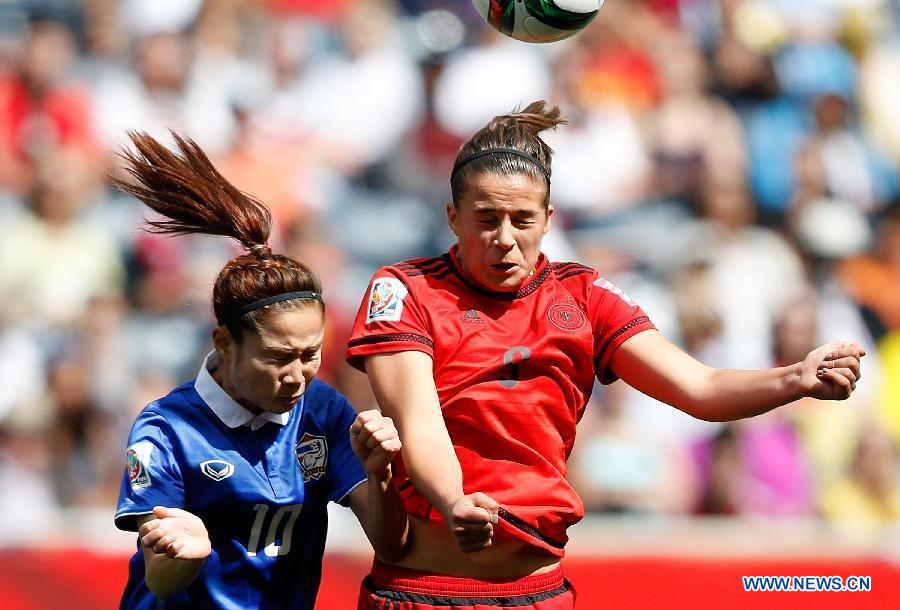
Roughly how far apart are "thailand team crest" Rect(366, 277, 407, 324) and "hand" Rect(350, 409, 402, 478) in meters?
0.30

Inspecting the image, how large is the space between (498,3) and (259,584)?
1.85m

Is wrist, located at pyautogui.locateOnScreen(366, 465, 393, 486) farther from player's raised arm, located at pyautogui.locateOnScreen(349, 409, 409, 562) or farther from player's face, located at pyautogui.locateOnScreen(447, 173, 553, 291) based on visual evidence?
player's face, located at pyautogui.locateOnScreen(447, 173, 553, 291)

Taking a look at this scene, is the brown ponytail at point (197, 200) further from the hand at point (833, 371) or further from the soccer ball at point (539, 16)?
the hand at point (833, 371)

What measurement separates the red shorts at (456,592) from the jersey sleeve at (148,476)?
1.74ft

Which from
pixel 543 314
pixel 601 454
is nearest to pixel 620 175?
pixel 601 454

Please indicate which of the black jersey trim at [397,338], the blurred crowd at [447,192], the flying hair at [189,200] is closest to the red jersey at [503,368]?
the black jersey trim at [397,338]

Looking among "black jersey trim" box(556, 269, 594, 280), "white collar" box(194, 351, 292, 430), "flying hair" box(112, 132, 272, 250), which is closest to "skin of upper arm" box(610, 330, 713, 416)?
"black jersey trim" box(556, 269, 594, 280)

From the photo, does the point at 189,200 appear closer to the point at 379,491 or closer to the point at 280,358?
the point at 280,358

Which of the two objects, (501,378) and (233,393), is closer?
(501,378)

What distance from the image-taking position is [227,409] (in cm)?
301

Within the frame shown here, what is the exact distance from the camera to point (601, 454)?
6.23 m

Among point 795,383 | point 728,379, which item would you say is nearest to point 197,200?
point 728,379

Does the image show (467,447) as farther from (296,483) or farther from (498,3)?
(498,3)

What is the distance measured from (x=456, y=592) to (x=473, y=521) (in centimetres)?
45
